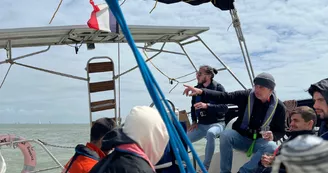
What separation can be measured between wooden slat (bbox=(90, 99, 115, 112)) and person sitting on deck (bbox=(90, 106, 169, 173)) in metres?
3.73

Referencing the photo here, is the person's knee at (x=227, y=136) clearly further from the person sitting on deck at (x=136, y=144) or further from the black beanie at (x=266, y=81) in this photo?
the person sitting on deck at (x=136, y=144)

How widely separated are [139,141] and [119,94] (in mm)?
3957

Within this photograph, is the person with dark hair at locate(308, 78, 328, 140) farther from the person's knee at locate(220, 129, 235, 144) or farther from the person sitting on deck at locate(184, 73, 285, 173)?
the person's knee at locate(220, 129, 235, 144)

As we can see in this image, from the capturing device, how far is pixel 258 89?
12.3ft

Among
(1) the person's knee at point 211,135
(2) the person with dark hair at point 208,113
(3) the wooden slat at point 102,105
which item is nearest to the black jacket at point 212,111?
A: (2) the person with dark hair at point 208,113

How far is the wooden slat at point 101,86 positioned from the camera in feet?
18.4

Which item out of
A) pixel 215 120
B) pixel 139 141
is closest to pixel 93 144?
pixel 139 141

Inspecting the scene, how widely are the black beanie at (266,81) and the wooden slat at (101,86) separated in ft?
8.57

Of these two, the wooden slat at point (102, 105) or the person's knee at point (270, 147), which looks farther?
the wooden slat at point (102, 105)

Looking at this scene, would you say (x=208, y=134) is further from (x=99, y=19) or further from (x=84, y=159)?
(x=84, y=159)

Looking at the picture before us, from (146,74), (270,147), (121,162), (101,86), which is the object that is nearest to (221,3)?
(270,147)

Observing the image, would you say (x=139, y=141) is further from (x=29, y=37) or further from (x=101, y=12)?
(x=29, y=37)

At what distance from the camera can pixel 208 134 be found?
441 centimetres

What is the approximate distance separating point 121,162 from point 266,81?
227 cm
